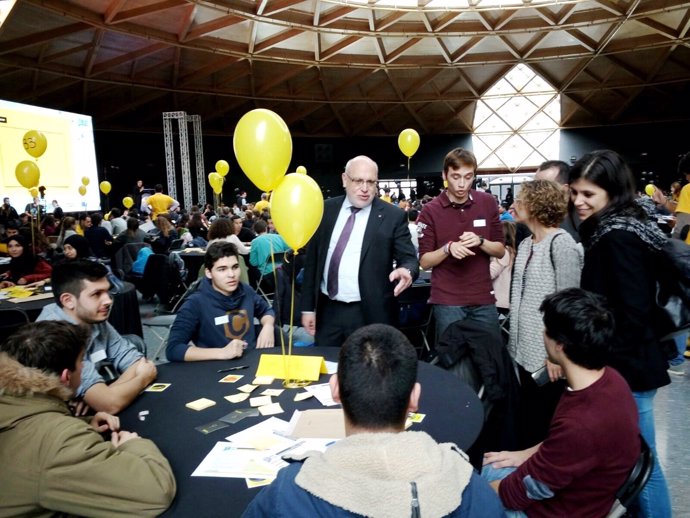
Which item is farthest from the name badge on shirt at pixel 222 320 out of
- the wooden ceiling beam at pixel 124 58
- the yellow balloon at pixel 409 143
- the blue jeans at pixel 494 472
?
the wooden ceiling beam at pixel 124 58

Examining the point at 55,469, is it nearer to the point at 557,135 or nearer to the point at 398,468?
the point at 398,468

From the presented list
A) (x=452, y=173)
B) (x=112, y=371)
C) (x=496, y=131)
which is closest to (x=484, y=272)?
(x=452, y=173)

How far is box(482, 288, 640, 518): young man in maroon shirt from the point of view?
1.39 metres

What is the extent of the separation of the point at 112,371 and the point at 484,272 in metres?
2.17

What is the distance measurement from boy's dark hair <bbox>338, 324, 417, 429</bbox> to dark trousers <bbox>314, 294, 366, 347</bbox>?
1805 millimetres

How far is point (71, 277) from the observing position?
234 cm

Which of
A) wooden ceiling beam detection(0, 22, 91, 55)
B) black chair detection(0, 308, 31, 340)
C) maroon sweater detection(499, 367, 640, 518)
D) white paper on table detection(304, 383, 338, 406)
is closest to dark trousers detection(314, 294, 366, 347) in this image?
white paper on table detection(304, 383, 338, 406)

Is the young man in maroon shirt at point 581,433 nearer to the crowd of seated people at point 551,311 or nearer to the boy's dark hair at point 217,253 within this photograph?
the crowd of seated people at point 551,311

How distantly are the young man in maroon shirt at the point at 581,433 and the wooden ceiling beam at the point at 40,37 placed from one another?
1354 cm

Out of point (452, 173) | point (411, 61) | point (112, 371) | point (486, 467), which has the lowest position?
point (486, 467)

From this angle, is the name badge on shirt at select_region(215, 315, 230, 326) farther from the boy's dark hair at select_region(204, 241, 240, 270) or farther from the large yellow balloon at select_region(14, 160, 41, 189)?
the large yellow balloon at select_region(14, 160, 41, 189)

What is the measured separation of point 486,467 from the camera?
183 centimetres

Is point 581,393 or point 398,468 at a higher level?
point 398,468

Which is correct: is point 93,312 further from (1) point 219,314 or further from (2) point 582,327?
(2) point 582,327
